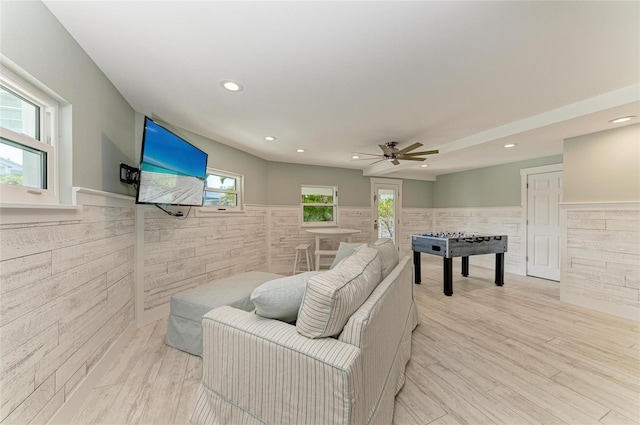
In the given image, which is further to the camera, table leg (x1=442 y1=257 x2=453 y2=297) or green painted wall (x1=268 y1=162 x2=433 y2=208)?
green painted wall (x1=268 y1=162 x2=433 y2=208)

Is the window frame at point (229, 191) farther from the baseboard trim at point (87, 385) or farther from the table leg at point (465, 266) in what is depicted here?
the table leg at point (465, 266)

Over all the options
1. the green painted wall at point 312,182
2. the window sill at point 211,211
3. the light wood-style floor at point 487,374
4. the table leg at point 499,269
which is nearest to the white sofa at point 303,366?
the light wood-style floor at point 487,374

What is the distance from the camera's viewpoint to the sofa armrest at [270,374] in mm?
972

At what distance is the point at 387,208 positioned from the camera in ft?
20.6

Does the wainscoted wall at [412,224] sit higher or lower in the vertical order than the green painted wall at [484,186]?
lower

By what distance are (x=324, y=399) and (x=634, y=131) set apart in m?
4.23

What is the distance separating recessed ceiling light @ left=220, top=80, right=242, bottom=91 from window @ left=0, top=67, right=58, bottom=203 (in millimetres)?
1044

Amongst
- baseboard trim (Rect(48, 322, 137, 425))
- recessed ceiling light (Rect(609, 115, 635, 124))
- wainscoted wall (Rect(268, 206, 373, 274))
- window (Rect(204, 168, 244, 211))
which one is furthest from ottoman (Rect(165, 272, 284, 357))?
recessed ceiling light (Rect(609, 115, 635, 124))

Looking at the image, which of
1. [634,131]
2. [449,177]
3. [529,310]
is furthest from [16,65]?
[449,177]

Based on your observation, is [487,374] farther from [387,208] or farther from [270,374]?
[387,208]

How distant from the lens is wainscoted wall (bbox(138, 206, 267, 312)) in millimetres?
2668

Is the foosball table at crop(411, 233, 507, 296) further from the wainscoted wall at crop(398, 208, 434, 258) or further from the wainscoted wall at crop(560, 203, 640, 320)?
the wainscoted wall at crop(398, 208, 434, 258)

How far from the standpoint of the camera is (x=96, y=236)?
1796 mm

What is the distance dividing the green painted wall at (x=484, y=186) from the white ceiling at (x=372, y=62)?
6.40 ft
